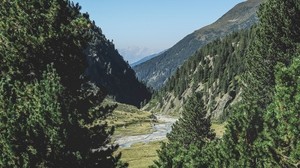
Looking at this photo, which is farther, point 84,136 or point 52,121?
point 84,136

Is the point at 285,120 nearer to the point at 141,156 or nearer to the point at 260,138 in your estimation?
the point at 260,138

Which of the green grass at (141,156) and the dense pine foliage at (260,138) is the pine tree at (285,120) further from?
the green grass at (141,156)

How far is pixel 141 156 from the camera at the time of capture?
122m

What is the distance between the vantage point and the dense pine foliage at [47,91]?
72.0 ft

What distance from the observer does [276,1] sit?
167 ft

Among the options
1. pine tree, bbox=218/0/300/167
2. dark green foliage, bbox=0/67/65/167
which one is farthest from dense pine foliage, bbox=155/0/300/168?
pine tree, bbox=218/0/300/167

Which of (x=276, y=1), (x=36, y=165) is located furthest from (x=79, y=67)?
(x=276, y=1)

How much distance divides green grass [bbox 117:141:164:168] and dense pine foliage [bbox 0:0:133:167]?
7301 cm

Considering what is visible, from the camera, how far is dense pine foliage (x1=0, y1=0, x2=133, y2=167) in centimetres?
2194

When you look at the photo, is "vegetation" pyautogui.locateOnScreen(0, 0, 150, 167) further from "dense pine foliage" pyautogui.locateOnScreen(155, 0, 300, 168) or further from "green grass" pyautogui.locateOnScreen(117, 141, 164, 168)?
"green grass" pyautogui.locateOnScreen(117, 141, 164, 168)

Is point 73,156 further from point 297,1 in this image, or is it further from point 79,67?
point 297,1

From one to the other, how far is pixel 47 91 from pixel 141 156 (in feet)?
333

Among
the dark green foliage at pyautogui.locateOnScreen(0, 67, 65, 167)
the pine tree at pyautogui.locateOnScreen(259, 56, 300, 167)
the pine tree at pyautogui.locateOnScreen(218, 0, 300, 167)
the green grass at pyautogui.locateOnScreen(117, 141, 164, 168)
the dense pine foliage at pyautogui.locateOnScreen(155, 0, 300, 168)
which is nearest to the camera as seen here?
the dark green foliage at pyautogui.locateOnScreen(0, 67, 65, 167)

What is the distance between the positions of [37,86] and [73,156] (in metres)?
4.02
